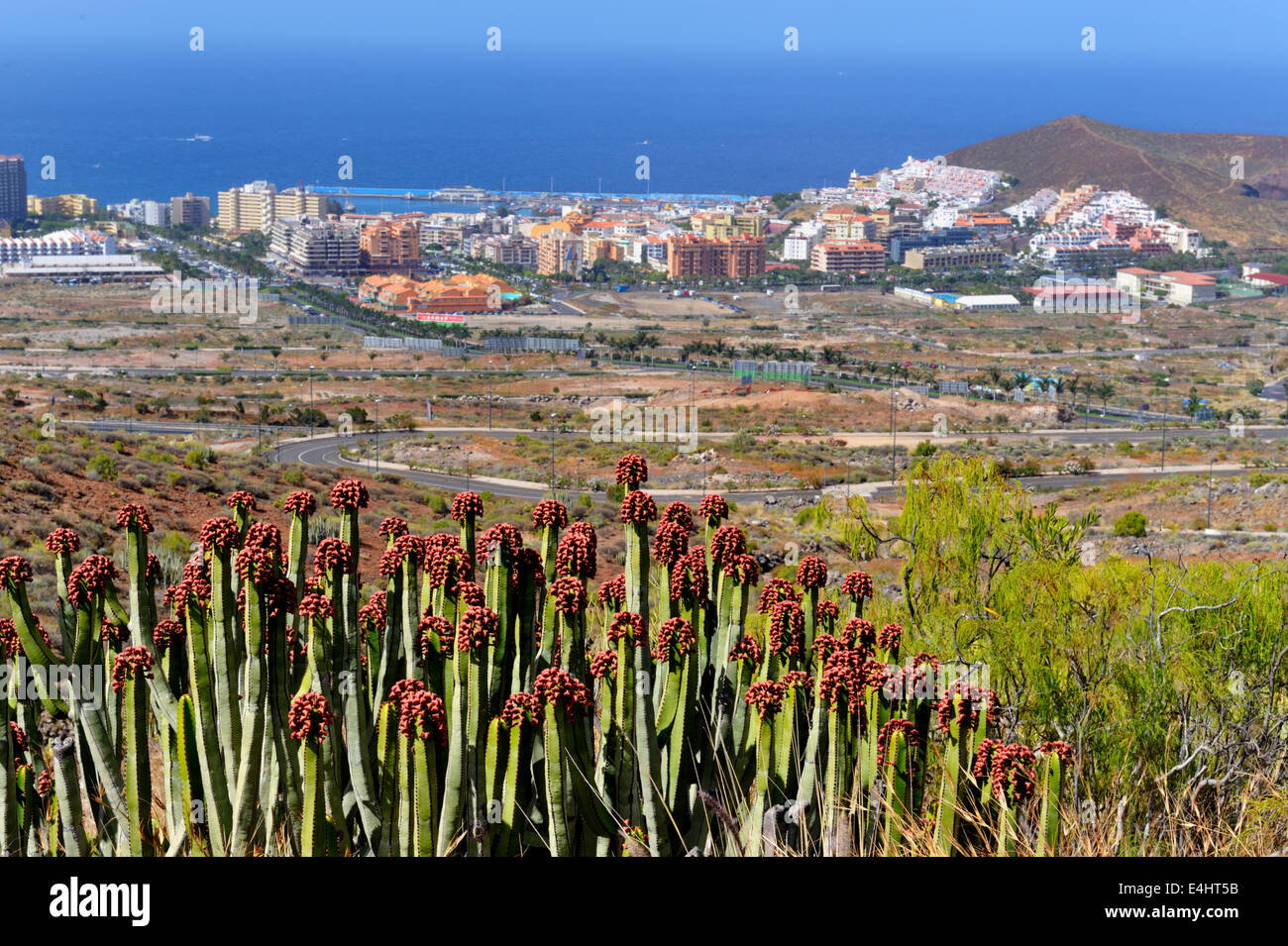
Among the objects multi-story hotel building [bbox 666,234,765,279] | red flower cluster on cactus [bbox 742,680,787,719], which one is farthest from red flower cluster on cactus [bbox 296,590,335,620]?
multi-story hotel building [bbox 666,234,765,279]

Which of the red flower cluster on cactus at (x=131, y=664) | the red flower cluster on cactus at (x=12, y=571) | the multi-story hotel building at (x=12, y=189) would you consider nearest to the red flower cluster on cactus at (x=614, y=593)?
the red flower cluster on cactus at (x=131, y=664)

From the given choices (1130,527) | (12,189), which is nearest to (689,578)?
(1130,527)

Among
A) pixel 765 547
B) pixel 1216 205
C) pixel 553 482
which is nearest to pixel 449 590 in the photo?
pixel 765 547

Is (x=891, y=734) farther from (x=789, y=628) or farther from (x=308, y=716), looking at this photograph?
(x=308, y=716)

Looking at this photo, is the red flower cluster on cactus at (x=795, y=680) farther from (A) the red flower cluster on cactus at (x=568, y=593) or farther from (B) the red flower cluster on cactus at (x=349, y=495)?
(B) the red flower cluster on cactus at (x=349, y=495)
